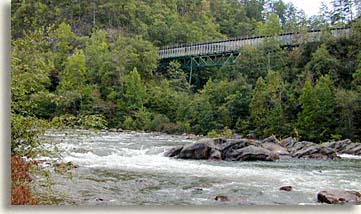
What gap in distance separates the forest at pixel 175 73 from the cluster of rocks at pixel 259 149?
161 mm

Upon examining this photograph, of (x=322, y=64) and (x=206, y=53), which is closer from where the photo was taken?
(x=206, y=53)

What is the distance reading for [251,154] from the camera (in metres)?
5.44

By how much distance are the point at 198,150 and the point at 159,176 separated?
4.14 ft

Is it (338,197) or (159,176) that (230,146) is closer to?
(159,176)

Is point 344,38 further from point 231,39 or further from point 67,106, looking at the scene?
point 67,106

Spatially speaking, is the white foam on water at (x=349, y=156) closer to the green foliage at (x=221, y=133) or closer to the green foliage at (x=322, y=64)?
the green foliage at (x=322, y=64)

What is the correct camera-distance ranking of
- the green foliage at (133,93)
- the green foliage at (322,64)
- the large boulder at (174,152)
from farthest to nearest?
the large boulder at (174,152) → the green foliage at (322,64) → the green foliage at (133,93)

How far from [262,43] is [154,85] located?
100 cm

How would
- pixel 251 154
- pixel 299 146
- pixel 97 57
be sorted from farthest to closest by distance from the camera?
1. pixel 251 154
2. pixel 299 146
3. pixel 97 57

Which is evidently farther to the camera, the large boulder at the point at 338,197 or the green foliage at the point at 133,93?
the green foliage at the point at 133,93

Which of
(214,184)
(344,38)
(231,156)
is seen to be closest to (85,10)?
(214,184)

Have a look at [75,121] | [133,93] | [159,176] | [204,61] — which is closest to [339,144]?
[204,61]

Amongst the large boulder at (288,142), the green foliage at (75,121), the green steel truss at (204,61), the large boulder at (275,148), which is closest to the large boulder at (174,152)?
the large boulder at (275,148)

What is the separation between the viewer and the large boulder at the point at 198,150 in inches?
198
